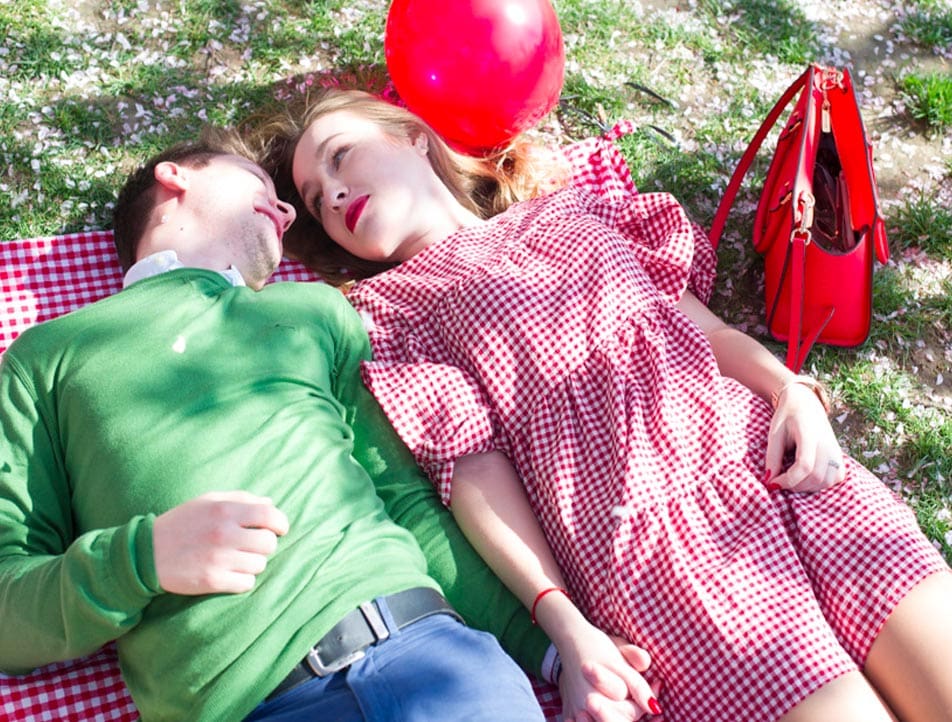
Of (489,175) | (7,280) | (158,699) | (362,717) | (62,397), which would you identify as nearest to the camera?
(362,717)

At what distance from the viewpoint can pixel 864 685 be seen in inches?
90.1

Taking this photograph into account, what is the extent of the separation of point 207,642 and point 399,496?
727mm

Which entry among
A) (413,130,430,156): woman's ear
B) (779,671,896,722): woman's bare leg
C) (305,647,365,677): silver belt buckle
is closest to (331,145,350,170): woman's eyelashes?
(413,130,430,156): woman's ear

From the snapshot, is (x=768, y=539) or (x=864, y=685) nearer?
(x=864, y=685)

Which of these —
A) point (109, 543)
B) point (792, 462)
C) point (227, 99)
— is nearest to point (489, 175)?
point (227, 99)

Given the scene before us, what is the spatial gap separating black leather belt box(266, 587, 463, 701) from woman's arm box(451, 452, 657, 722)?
0.34 m

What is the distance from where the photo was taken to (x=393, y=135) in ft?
10.7

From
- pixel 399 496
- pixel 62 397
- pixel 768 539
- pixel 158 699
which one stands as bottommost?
pixel 158 699

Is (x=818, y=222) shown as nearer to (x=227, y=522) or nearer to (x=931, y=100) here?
(x=931, y=100)

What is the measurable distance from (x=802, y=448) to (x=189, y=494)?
4.99 feet

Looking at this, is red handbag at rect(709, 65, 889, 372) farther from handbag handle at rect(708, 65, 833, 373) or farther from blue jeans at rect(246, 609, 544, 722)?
blue jeans at rect(246, 609, 544, 722)

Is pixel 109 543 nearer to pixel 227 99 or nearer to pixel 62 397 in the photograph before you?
pixel 62 397

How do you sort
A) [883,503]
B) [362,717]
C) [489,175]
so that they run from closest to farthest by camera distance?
1. [362,717]
2. [883,503]
3. [489,175]

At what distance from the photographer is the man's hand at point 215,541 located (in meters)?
2.10
